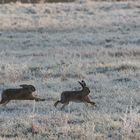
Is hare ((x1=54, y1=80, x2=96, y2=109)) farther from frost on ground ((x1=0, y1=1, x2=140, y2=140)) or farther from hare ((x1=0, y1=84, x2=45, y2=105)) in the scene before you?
hare ((x1=0, y1=84, x2=45, y2=105))

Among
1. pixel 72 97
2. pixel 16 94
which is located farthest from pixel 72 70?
pixel 72 97

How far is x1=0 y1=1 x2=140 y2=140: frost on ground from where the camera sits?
857 centimetres

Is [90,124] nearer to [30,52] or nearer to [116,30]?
[30,52]

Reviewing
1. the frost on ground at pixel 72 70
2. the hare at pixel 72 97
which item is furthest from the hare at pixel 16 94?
the hare at pixel 72 97

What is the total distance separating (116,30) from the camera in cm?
2475

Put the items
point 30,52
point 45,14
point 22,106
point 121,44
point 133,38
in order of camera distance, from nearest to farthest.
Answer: point 22,106
point 30,52
point 121,44
point 133,38
point 45,14

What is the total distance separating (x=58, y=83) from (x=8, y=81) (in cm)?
116

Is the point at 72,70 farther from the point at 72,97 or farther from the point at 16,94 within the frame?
the point at 72,97

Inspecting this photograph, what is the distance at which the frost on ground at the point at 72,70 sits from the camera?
8570 millimetres

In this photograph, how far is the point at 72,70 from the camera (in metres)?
14.3

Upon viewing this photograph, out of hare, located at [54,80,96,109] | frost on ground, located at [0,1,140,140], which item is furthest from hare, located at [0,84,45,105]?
hare, located at [54,80,96,109]

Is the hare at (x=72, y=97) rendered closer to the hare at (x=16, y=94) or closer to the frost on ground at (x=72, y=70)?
the frost on ground at (x=72, y=70)

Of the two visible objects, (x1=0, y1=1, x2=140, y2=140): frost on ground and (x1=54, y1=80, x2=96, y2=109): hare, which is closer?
(x1=0, y1=1, x2=140, y2=140): frost on ground

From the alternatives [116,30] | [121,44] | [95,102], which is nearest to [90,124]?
[95,102]
